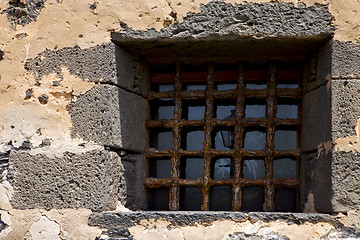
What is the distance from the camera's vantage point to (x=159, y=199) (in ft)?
7.42

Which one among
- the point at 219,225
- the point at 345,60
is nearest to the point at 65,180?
the point at 219,225

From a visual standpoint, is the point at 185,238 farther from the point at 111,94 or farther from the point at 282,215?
the point at 111,94

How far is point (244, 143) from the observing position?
2250mm

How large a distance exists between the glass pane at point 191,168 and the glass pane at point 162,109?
0.79ft

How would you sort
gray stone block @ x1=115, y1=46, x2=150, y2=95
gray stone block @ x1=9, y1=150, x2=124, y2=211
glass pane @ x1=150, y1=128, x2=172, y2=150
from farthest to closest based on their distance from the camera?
glass pane @ x1=150, y1=128, x2=172, y2=150, gray stone block @ x1=115, y1=46, x2=150, y2=95, gray stone block @ x1=9, y1=150, x2=124, y2=211

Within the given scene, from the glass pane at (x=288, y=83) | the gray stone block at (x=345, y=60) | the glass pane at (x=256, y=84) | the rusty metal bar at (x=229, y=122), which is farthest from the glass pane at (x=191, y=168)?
the gray stone block at (x=345, y=60)

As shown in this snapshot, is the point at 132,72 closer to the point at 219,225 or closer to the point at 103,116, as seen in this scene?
the point at 103,116

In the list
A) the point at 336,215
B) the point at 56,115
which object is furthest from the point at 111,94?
the point at 336,215

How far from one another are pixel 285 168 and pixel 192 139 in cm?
48

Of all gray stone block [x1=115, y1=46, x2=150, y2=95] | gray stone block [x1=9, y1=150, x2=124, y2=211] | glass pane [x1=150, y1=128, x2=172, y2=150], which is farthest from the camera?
glass pane [x1=150, y1=128, x2=172, y2=150]

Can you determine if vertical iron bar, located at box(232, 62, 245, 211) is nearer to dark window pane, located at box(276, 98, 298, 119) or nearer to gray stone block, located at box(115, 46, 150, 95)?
dark window pane, located at box(276, 98, 298, 119)

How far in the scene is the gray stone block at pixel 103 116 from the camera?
203 cm

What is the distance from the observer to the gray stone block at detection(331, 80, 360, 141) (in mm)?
1910

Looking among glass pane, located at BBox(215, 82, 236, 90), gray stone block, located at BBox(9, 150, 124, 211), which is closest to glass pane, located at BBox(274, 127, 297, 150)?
glass pane, located at BBox(215, 82, 236, 90)
